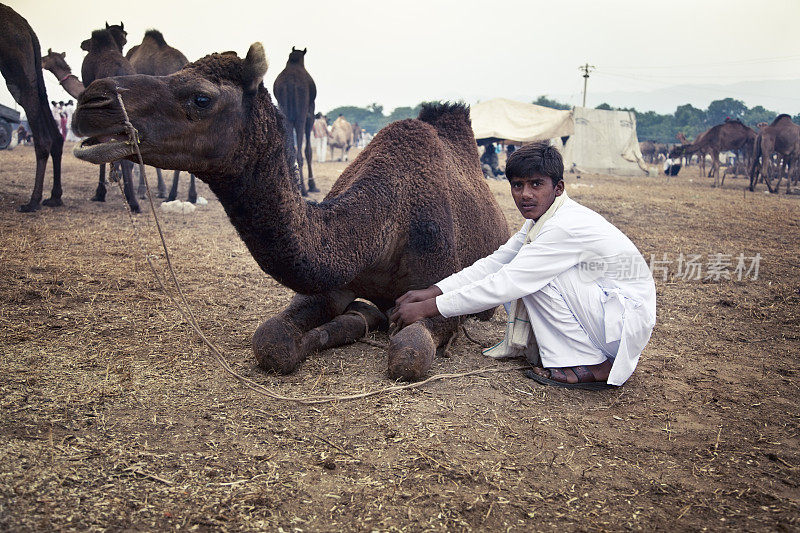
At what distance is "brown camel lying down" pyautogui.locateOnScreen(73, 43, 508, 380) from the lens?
2924 millimetres

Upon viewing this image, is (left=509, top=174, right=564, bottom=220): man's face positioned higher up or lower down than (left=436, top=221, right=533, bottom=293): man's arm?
higher up

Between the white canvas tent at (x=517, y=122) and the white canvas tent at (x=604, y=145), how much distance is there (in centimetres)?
365

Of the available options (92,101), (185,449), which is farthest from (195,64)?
(185,449)

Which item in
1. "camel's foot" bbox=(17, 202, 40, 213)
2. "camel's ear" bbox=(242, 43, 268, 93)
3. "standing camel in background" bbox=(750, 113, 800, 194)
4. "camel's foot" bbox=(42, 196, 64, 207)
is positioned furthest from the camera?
"standing camel in background" bbox=(750, 113, 800, 194)

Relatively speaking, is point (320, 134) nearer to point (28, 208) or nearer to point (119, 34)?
point (119, 34)

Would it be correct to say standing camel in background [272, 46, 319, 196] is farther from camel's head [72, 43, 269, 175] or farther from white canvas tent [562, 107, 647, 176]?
white canvas tent [562, 107, 647, 176]

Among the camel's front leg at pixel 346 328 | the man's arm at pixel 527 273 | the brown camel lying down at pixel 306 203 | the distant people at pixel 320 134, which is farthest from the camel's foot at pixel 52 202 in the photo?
the distant people at pixel 320 134

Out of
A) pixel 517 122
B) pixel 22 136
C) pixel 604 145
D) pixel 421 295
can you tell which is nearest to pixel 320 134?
pixel 517 122

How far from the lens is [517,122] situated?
24.9 metres

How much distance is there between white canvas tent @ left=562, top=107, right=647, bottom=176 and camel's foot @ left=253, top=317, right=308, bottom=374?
27.1 meters

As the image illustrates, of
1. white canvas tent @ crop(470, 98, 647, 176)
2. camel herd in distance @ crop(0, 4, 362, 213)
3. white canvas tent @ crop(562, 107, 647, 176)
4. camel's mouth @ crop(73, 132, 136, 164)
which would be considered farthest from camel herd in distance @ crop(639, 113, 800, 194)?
camel's mouth @ crop(73, 132, 136, 164)

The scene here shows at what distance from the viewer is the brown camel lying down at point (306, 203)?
9.59 feet

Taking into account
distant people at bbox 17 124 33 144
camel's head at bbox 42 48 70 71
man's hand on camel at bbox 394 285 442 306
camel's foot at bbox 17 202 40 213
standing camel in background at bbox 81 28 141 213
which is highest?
camel's head at bbox 42 48 70 71

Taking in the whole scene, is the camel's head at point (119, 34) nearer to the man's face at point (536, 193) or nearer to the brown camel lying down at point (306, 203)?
the brown camel lying down at point (306, 203)
